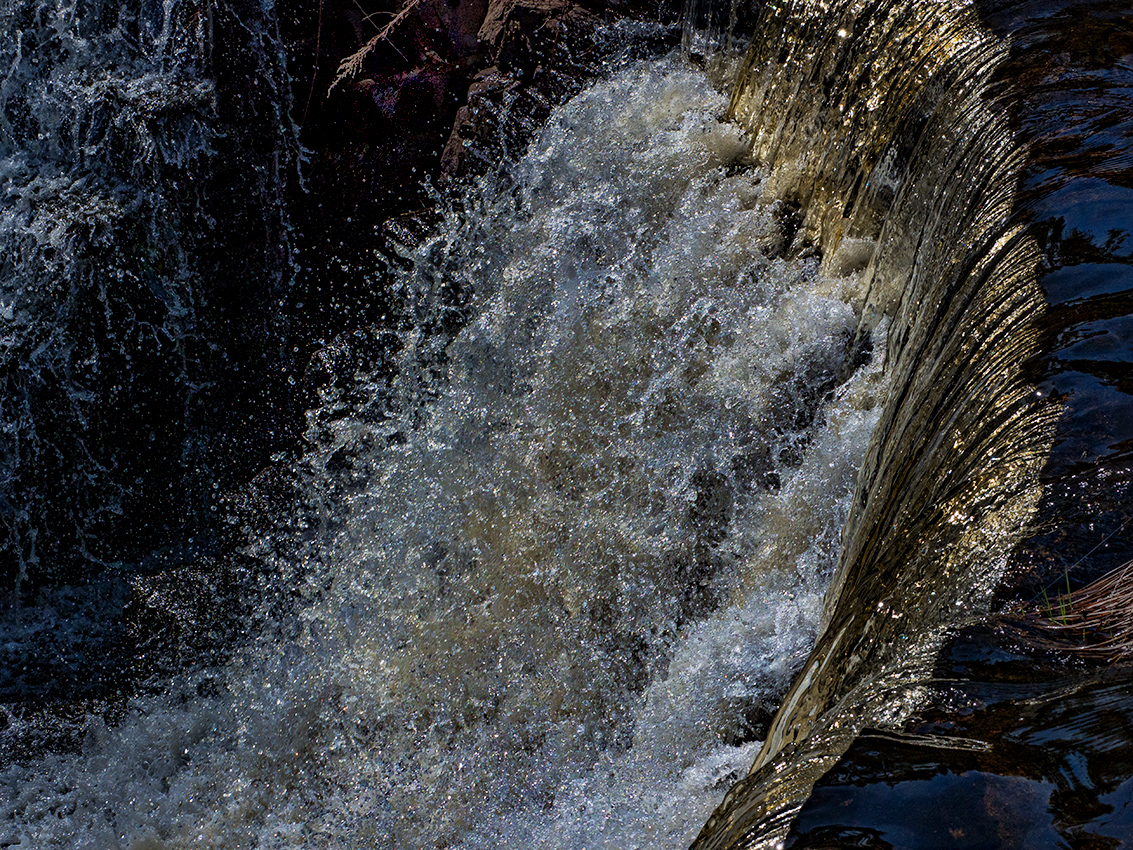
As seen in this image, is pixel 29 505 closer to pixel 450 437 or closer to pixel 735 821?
pixel 450 437

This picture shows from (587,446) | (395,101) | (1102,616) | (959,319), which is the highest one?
(395,101)

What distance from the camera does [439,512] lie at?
3.36 metres

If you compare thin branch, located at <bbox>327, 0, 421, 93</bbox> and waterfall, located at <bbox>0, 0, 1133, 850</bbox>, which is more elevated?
thin branch, located at <bbox>327, 0, 421, 93</bbox>

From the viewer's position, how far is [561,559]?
3.04 metres

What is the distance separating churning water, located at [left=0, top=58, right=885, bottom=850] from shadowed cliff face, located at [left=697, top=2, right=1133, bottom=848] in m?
0.32

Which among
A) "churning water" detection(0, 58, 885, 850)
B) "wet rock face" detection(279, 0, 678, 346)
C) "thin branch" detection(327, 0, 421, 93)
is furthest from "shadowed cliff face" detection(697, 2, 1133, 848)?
"thin branch" detection(327, 0, 421, 93)

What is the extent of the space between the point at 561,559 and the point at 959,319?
143cm

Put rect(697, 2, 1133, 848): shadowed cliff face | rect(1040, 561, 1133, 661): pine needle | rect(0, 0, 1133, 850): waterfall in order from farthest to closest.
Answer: rect(0, 0, 1133, 850): waterfall < rect(697, 2, 1133, 848): shadowed cliff face < rect(1040, 561, 1133, 661): pine needle

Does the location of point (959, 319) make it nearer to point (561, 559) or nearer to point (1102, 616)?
point (1102, 616)

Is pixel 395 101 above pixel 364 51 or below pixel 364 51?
below

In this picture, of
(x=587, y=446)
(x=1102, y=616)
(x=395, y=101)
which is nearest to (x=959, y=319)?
(x=1102, y=616)

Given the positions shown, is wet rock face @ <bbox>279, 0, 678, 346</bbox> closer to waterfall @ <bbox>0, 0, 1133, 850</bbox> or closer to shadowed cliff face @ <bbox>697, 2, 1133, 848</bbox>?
waterfall @ <bbox>0, 0, 1133, 850</bbox>

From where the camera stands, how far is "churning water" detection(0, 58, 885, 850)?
8.77 feet

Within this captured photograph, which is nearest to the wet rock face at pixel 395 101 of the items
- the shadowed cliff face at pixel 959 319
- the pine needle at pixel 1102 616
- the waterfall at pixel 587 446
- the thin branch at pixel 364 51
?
the thin branch at pixel 364 51
